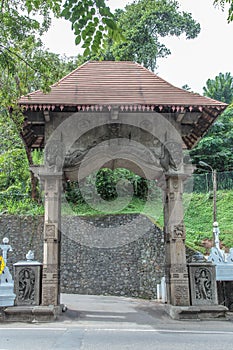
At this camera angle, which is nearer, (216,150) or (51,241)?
(51,241)

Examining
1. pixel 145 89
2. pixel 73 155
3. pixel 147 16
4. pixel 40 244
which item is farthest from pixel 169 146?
pixel 147 16

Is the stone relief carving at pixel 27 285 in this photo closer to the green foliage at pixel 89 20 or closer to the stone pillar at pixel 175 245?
the stone pillar at pixel 175 245

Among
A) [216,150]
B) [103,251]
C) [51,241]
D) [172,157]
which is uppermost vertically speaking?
[216,150]

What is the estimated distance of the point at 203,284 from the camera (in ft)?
29.8

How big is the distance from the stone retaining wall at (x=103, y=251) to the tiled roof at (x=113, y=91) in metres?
8.40

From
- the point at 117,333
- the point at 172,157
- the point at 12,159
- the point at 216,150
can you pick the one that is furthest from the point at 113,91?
the point at 216,150

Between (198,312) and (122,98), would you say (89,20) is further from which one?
(198,312)

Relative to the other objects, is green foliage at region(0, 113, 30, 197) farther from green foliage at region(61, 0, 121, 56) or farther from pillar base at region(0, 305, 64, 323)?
green foliage at region(61, 0, 121, 56)

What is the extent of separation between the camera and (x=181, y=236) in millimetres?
9297

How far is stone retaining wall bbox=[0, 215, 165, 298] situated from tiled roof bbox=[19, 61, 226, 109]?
27.6ft

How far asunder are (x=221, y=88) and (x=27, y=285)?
2828 centimetres

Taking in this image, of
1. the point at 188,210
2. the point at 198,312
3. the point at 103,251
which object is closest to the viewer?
the point at 198,312

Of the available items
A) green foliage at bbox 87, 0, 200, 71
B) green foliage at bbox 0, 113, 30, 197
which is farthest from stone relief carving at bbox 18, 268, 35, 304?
green foliage at bbox 87, 0, 200, 71

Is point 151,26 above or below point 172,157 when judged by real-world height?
above
